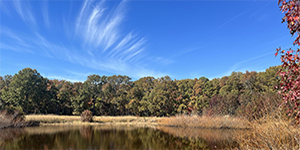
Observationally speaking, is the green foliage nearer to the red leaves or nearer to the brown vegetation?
the brown vegetation

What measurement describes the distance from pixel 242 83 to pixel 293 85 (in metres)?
42.2

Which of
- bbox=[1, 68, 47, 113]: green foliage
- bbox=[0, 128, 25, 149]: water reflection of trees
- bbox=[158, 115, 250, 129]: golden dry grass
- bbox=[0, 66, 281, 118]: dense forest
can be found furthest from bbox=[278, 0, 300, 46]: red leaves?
bbox=[1, 68, 47, 113]: green foliage

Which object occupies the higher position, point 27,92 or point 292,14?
point 27,92

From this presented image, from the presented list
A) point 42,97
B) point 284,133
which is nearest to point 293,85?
point 284,133

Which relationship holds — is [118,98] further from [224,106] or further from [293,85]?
[293,85]

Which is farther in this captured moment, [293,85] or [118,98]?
[118,98]

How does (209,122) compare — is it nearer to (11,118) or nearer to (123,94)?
(11,118)

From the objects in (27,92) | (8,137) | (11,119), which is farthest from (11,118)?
(27,92)

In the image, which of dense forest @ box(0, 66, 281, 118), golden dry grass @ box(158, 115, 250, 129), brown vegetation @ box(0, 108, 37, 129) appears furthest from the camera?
dense forest @ box(0, 66, 281, 118)

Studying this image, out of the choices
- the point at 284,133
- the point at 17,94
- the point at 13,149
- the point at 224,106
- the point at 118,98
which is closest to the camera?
the point at 284,133

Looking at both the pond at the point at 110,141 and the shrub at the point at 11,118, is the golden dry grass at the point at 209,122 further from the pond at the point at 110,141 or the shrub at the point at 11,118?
the shrub at the point at 11,118

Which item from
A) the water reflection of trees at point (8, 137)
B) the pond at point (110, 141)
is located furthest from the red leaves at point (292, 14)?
the water reflection of trees at point (8, 137)

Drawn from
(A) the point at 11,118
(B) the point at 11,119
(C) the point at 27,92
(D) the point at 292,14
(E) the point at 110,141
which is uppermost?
(C) the point at 27,92

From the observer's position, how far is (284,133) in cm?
672
